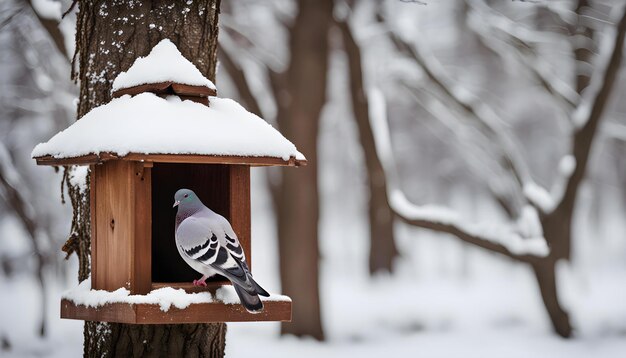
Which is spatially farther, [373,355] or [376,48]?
[376,48]

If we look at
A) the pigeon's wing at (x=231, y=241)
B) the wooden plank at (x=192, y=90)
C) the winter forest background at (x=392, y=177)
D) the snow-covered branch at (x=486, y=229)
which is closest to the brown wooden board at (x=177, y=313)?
the pigeon's wing at (x=231, y=241)

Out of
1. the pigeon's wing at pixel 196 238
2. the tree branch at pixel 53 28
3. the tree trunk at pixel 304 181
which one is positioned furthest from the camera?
the tree trunk at pixel 304 181

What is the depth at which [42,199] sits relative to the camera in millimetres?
17844

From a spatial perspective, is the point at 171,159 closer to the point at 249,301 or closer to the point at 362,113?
the point at 249,301

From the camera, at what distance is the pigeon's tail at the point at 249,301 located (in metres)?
3.56

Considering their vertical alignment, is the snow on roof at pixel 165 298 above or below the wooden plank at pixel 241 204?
below

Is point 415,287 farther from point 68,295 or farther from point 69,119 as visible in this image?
point 68,295

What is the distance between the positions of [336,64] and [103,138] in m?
15.5

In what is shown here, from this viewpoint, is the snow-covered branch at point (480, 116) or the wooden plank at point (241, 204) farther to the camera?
the snow-covered branch at point (480, 116)

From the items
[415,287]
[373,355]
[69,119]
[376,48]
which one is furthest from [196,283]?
[415,287]

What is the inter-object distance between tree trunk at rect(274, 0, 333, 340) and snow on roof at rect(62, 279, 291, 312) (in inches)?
256

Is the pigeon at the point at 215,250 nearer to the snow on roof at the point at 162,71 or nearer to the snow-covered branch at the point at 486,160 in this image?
the snow on roof at the point at 162,71

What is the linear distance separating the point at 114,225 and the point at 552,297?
7119 millimetres

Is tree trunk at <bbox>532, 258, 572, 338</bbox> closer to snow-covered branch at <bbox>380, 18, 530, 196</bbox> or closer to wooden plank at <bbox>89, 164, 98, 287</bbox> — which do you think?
snow-covered branch at <bbox>380, 18, 530, 196</bbox>
